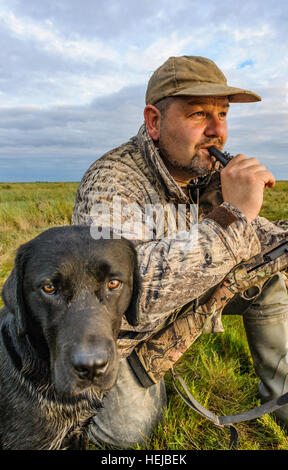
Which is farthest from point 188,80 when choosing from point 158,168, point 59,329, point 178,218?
point 59,329

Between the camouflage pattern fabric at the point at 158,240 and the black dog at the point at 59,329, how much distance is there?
6.7 inches

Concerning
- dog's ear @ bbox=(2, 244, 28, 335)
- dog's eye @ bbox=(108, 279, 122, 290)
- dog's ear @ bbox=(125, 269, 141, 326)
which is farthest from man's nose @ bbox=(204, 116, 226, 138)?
dog's ear @ bbox=(2, 244, 28, 335)

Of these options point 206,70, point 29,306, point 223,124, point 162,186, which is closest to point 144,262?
point 29,306

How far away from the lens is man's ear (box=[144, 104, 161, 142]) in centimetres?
333

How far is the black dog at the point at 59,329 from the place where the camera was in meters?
1.89

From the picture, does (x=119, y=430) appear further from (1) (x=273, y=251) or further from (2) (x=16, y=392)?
(1) (x=273, y=251)

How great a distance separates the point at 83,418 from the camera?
2430 millimetres

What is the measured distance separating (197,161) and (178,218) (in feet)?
1.73

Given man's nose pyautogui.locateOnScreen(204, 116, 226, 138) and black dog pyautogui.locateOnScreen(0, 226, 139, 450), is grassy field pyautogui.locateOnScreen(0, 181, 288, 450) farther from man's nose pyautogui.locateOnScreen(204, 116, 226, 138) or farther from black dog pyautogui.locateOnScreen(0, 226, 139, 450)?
man's nose pyautogui.locateOnScreen(204, 116, 226, 138)

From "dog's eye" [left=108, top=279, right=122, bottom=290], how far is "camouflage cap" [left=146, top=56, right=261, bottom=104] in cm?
168

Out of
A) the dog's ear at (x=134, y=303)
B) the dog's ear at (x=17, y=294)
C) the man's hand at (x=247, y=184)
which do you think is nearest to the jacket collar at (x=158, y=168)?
the man's hand at (x=247, y=184)

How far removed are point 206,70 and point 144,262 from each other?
193 centimetres

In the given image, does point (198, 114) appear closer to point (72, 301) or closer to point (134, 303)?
point (134, 303)

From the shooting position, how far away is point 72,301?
198cm
